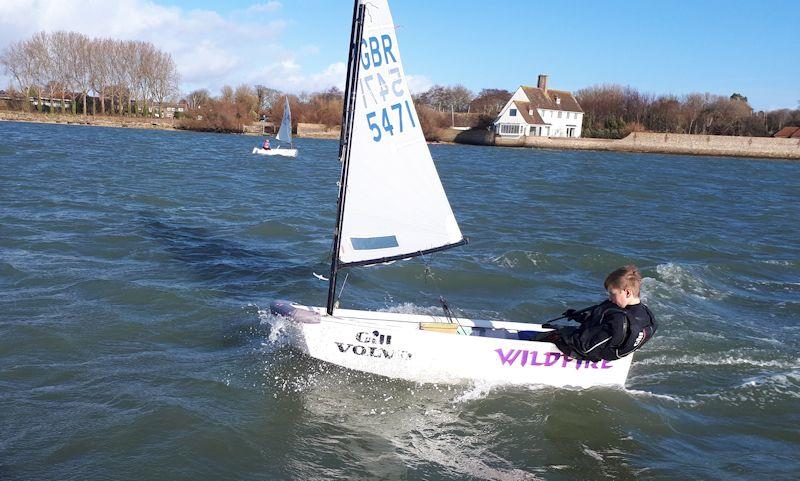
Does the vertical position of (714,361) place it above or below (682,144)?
below

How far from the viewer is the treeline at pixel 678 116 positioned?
73.2m

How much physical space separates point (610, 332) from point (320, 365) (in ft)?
9.38

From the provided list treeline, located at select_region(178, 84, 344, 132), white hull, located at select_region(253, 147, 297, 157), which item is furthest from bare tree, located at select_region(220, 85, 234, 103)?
white hull, located at select_region(253, 147, 297, 157)

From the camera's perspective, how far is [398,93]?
6277 millimetres

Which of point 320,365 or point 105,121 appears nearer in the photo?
point 320,365

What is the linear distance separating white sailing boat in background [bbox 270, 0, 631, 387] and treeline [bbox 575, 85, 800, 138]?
67596 mm

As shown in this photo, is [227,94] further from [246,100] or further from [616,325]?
[616,325]

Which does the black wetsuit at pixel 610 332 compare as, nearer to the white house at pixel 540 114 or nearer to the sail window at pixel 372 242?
the sail window at pixel 372 242

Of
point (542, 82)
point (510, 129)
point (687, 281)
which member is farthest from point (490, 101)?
point (687, 281)

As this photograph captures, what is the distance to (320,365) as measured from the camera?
254 inches

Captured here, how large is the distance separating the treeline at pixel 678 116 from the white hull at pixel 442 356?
67786 mm

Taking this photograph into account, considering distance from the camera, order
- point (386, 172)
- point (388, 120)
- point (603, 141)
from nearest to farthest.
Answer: point (388, 120) < point (386, 172) < point (603, 141)

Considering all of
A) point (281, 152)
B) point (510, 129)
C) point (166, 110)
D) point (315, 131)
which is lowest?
point (281, 152)

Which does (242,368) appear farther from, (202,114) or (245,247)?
(202,114)
